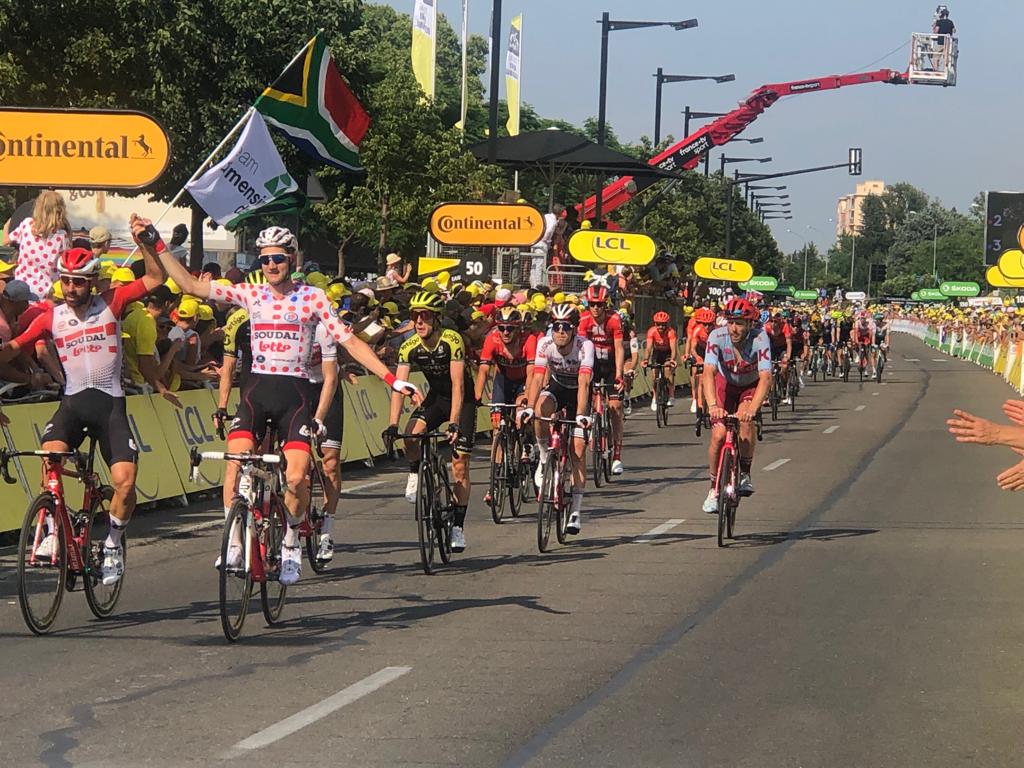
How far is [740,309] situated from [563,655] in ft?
19.9

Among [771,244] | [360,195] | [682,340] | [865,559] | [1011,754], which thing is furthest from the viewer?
[771,244]

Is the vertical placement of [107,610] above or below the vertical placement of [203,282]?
below

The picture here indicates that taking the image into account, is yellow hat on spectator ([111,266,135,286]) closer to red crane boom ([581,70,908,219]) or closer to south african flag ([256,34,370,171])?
south african flag ([256,34,370,171])

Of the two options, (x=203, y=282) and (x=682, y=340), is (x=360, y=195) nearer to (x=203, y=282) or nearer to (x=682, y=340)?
(x=682, y=340)

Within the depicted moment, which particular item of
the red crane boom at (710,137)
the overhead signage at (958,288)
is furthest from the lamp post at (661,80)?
the overhead signage at (958,288)

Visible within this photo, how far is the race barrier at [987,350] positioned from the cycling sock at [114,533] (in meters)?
38.2

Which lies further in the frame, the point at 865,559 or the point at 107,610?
the point at 865,559

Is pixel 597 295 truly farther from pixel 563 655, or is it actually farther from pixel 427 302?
pixel 563 655

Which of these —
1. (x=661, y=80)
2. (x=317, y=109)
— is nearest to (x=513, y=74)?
(x=661, y=80)

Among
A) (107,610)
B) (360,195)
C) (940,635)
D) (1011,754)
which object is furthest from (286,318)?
(360,195)

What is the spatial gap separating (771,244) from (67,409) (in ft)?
413

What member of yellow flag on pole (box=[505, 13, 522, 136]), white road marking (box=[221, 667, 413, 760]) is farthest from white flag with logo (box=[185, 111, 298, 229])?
yellow flag on pole (box=[505, 13, 522, 136])

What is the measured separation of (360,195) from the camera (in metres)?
49.3

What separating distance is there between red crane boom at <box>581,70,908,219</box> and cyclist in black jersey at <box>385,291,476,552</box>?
36526mm
